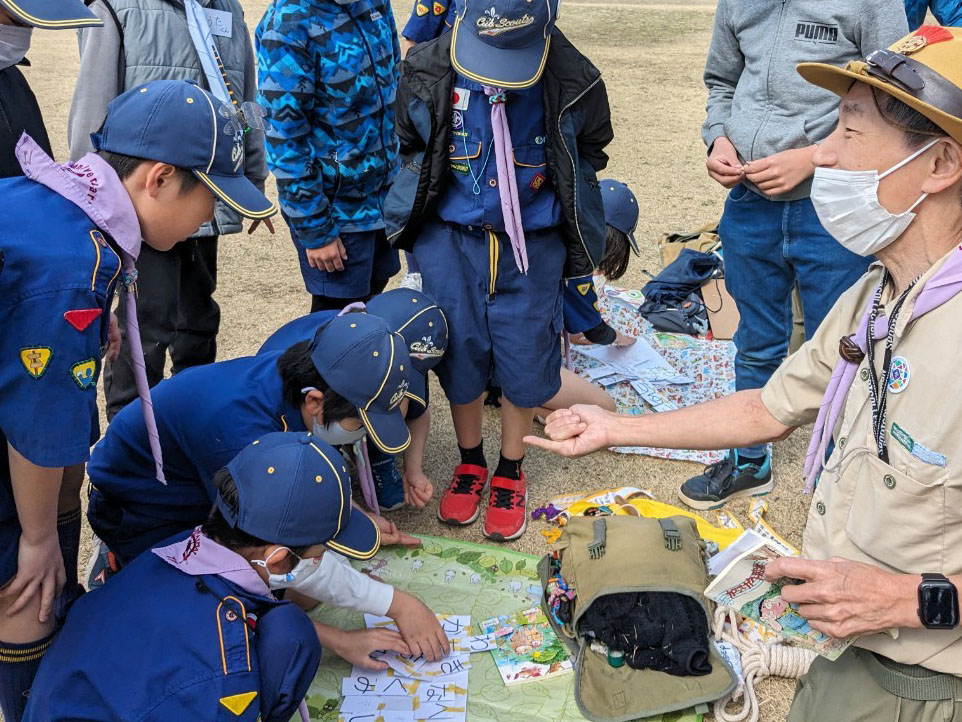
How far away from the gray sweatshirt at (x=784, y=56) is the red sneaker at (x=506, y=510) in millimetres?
1388

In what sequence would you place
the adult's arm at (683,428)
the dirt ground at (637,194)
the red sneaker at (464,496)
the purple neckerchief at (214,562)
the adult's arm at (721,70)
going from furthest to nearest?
1. the dirt ground at (637,194)
2. the red sneaker at (464,496)
3. the adult's arm at (721,70)
4. the purple neckerchief at (214,562)
5. the adult's arm at (683,428)

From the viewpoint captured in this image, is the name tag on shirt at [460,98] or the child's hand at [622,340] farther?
the child's hand at [622,340]

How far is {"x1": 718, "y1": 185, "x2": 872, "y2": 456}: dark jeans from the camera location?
2.89m

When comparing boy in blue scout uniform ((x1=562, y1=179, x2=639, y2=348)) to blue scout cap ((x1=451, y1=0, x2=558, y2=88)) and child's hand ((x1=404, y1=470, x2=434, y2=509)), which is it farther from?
blue scout cap ((x1=451, y1=0, x2=558, y2=88))

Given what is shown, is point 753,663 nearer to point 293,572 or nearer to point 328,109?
point 293,572

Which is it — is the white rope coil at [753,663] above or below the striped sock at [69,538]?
below

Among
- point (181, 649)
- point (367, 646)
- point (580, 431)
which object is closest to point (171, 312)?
point (367, 646)

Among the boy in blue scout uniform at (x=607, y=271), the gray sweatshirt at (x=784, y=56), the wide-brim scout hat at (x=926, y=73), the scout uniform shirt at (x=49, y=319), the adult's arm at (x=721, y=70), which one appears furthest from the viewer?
the boy in blue scout uniform at (x=607, y=271)

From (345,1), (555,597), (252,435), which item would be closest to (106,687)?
(252,435)

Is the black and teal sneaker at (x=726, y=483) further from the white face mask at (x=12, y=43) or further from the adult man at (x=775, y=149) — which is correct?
the white face mask at (x=12, y=43)

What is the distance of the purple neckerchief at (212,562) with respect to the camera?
207 cm

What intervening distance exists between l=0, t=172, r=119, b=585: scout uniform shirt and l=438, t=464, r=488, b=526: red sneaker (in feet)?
5.30

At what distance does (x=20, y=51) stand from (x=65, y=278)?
2.69 feet

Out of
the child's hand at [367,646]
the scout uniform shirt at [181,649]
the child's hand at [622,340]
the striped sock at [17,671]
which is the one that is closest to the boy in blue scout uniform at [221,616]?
the scout uniform shirt at [181,649]
